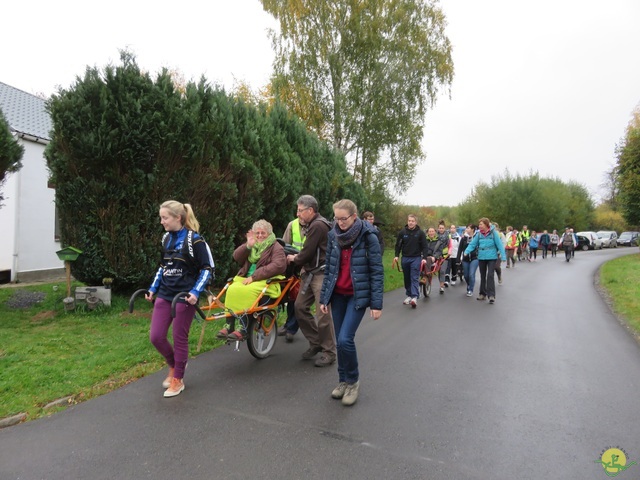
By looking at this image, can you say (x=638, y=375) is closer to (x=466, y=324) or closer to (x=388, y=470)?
(x=466, y=324)

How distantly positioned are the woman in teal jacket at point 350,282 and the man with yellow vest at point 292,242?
162 cm

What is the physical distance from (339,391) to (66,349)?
3958 mm

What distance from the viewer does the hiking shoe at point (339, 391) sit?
14.4 feet

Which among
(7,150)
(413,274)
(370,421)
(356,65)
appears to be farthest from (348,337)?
(356,65)

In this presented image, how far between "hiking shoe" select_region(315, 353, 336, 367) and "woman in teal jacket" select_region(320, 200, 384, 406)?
36.4 inches

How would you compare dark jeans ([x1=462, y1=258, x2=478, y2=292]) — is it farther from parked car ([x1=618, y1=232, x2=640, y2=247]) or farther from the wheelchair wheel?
parked car ([x1=618, y1=232, x2=640, y2=247])

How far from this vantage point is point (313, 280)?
5.61 m

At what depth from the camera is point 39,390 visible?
4512 mm

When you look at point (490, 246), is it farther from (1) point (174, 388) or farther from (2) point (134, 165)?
(1) point (174, 388)

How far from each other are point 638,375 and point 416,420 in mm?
3275

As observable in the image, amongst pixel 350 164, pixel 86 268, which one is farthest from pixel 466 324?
pixel 350 164

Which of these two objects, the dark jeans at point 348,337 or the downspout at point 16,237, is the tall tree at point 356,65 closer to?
the downspout at point 16,237

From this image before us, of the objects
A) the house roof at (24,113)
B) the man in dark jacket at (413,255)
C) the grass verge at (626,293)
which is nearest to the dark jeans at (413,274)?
the man in dark jacket at (413,255)

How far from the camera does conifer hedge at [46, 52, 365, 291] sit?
7723 mm
